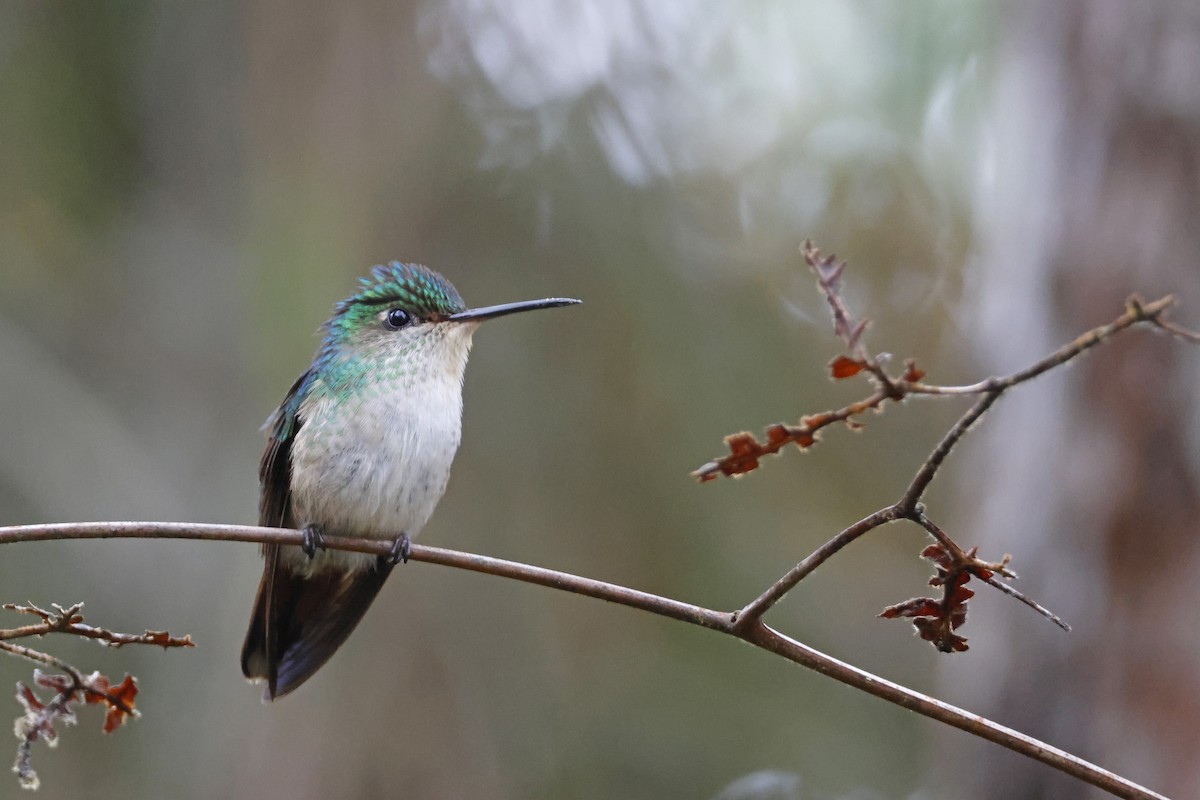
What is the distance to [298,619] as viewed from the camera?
3.77 m

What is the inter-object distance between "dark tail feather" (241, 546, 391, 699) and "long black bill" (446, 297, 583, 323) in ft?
2.73

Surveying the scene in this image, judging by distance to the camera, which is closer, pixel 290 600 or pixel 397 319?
pixel 290 600

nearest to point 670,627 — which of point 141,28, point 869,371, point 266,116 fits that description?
point 266,116

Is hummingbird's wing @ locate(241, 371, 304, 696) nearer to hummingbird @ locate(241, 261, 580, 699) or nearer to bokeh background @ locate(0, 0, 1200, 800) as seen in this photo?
hummingbird @ locate(241, 261, 580, 699)

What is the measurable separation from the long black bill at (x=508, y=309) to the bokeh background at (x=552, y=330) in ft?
8.03

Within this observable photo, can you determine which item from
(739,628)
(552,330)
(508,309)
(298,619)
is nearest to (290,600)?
(298,619)

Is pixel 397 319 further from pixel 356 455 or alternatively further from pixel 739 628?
pixel 739 628

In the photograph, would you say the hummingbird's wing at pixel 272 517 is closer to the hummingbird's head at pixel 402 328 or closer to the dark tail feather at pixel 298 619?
the dark tail feather at pixel 298 619

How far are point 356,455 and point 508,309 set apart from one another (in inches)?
Result: 24.6

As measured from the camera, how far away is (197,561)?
7152mm

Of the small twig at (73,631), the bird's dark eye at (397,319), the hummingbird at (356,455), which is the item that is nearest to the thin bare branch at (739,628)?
the small twig at (73,631)

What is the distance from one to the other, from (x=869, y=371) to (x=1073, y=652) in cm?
356

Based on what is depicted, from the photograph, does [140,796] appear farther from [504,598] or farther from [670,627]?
[670,627]

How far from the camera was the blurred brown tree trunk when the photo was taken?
453 centimetres
